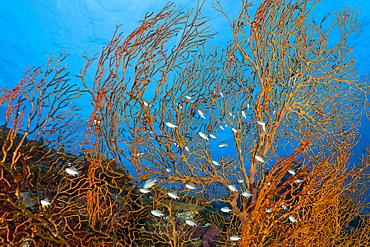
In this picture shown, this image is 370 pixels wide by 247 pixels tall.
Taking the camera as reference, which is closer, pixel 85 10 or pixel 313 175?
pixel 313 175

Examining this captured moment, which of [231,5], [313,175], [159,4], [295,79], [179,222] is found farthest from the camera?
[159,4]

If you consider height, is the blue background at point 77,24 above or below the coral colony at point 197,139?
above

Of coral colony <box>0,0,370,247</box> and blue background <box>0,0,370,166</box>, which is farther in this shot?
blue background <box>0,0,370,166</box>

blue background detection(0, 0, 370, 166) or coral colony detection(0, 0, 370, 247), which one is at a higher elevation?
blue background detection(0, 0, 370, 166)

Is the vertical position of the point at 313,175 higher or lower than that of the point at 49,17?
lower

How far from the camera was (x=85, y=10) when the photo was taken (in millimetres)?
17656

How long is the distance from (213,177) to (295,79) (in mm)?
2008

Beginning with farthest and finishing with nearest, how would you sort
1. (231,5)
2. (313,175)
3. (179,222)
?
(231,5) → (179,222) → (313,175)

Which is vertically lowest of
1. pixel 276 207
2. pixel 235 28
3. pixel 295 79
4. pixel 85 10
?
pixel 276 207

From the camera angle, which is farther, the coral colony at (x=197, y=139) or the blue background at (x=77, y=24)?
the blue background at (x=77, y=24)

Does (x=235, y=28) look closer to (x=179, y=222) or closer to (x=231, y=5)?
(x=179, y=222)

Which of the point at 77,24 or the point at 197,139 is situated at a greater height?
the point at 77,24

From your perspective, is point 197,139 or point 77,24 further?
point 77,24

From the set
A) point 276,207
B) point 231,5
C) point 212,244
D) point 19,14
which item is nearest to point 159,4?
point 231,5
